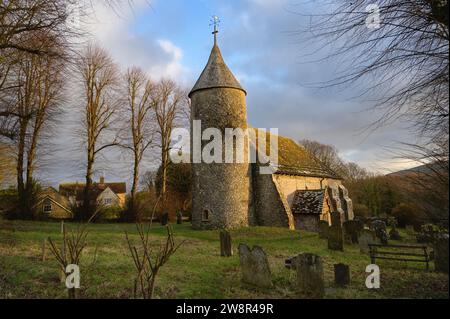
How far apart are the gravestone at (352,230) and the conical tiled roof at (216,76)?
1021cm

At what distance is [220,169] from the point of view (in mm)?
17484

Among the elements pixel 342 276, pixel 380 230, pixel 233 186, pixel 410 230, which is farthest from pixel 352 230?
pixel 410 230

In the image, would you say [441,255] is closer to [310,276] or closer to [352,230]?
[310,276]

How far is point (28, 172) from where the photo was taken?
891 inches

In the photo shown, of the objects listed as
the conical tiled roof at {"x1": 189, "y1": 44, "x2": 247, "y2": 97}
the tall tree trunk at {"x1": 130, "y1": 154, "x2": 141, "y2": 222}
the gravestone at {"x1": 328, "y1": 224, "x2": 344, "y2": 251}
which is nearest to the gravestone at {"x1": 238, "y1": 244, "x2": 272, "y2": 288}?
the gravestone at {"x1": 328, "y1": 224, "x2": 344, "y2": 251}

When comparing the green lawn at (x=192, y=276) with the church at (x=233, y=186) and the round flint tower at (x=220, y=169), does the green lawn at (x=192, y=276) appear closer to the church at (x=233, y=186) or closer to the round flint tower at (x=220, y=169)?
the round flint tower at (x=220, y=169)

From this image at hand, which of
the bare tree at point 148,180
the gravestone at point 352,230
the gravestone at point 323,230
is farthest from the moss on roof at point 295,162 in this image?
the bare tree at point 148,180

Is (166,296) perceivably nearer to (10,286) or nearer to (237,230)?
(10,286)

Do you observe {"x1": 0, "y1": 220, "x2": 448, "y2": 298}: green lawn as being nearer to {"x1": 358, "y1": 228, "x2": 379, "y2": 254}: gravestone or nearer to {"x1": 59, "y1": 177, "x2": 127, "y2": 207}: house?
{"x1": 358, "y1": 228, "x2": 379, "y2": 254}: gravestone

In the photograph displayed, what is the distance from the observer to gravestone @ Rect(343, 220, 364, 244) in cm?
1412
